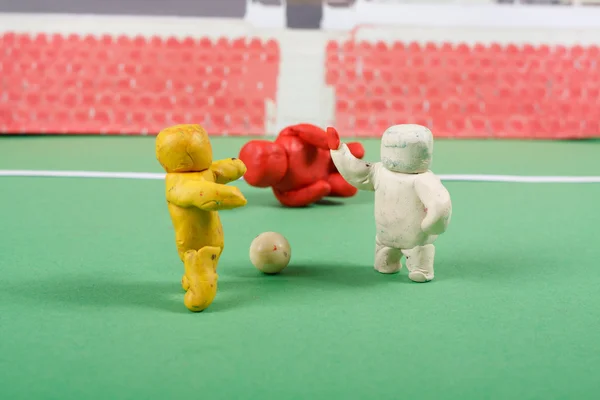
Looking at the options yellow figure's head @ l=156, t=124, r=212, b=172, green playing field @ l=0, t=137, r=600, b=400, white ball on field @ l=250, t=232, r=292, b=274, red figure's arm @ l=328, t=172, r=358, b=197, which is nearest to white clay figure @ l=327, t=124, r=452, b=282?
green playing field @ l=0, t=137, r=600, b=400

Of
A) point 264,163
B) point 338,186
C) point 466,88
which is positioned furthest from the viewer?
point 466,88

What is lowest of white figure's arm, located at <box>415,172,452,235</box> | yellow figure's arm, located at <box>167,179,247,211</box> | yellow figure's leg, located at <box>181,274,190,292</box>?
yellow figure's leg, located at <box>181,274,190,292</box>

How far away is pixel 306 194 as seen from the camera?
303 centimetres

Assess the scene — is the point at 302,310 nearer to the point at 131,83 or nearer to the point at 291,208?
the point at 291,208

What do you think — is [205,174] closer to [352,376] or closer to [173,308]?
[173,308]

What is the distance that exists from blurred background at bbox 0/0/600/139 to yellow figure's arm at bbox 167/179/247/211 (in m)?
4.53

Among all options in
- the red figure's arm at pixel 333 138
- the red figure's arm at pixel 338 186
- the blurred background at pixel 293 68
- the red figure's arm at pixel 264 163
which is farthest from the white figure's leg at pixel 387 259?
the blurred background at pixel 293 68

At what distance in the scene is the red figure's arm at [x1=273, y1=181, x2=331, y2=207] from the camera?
9.93ft

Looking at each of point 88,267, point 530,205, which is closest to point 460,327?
point 88,267

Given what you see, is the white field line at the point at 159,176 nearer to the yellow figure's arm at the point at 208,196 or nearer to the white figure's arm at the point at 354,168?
the white figure's arm at the point at 354,168

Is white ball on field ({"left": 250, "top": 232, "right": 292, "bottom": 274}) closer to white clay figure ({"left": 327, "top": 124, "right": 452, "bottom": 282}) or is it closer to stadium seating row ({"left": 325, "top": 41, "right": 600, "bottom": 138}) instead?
white clay figure ({"left": 327, "top": 124, "right": 452, "bottom": 282})

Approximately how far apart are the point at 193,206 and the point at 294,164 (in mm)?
1265

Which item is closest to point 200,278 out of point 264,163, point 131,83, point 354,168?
point 354,168

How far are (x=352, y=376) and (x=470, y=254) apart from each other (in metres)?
1.07
